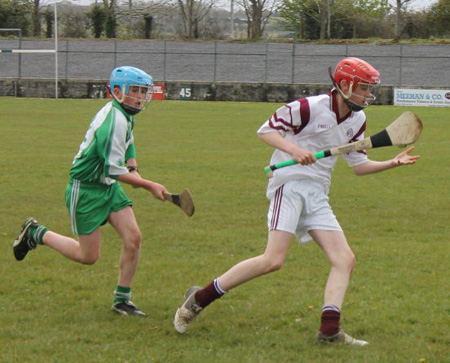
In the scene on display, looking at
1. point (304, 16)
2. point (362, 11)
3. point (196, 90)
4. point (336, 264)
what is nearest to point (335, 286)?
point (336, 264)

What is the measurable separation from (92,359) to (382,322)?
7.22 ft

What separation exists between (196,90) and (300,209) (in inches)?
1309

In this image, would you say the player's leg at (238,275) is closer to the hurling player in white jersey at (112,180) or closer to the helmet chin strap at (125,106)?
the hurling player in white jersey at (112,180)

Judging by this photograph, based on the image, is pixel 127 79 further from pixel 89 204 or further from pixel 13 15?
pixel 13 15

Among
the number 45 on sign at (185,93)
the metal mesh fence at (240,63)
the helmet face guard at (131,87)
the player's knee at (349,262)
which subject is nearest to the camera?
the player's knee at (349,262)

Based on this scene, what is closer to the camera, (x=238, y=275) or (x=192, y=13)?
(x=238, y=275)

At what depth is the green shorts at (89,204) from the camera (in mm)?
5887

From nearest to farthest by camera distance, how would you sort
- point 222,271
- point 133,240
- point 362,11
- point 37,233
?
point 133,240 → point 37,233 → point 222,271 → point 362,11

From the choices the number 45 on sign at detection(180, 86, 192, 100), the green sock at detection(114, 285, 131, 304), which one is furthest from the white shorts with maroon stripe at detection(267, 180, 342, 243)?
the number 45 on sign at detection(180, 86, 192, 100)

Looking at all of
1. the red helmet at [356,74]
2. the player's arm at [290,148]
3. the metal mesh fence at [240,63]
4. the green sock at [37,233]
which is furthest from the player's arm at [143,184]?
the metal mesh fence at [240,63]

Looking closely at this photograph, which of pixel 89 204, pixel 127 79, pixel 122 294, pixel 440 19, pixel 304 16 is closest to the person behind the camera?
pixel 127 79

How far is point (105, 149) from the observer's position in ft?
18.5

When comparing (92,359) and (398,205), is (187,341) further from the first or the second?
(398,205)

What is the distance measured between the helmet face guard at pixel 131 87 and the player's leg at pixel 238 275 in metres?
1.41
